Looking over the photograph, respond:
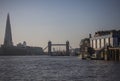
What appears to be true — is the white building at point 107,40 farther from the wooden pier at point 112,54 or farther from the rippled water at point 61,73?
the rippled water at point 61,73

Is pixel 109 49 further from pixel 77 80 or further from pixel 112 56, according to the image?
pixel 77 80

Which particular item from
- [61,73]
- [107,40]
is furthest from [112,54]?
[61,73]

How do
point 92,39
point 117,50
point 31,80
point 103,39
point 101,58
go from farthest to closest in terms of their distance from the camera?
1. point 92,39
2. point 103,39
3. point 101,58
4. point 117,50
5. point 31,80

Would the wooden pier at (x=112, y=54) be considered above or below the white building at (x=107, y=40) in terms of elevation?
below

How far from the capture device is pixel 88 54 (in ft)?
562

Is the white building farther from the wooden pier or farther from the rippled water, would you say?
the rippled water

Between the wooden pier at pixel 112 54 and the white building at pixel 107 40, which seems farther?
the white building at pixel 107 40

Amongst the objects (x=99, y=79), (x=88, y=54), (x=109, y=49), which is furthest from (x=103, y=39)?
(x=99, y=79)

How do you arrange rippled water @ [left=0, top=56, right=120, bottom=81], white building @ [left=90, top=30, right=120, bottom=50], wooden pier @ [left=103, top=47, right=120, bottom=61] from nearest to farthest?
rippled water @ [left=0, top=56, right=120, bottom=81]
wooden pier @ [left=103, top=47, right=120, bottom=61]
white building @ [left=90, top=30, right=120, bottom=50]

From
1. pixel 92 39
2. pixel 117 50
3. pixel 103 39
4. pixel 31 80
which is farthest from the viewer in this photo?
pixel 92 39

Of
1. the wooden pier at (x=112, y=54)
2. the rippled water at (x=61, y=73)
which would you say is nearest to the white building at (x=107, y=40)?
the wooden pier at (x=112, y=54)

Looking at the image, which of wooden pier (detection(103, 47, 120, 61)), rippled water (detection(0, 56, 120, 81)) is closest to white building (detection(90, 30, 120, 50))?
wooden pier (detection(103, 47, 120, 61))

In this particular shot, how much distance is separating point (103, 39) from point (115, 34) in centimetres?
1274

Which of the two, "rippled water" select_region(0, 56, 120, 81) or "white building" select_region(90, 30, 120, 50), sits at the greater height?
"white building" select_region(90, 30, 120, 50)
